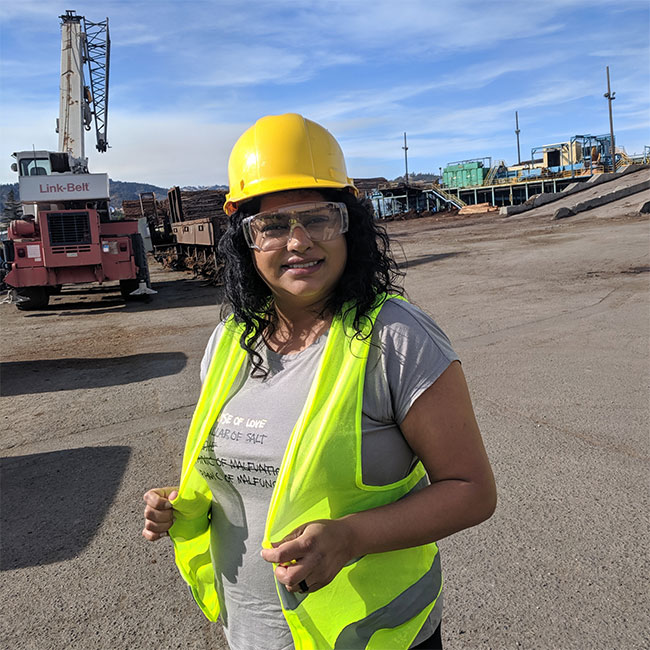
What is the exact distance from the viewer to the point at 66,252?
13016 millimetres

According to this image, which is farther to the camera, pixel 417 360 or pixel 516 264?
pixel 516 264

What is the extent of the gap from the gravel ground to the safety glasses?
1887 mm

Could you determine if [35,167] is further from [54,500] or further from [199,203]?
[54,500]

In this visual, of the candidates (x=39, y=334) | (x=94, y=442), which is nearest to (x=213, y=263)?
(x=39, y=334)

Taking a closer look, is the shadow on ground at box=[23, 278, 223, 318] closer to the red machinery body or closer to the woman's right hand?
the red machinery body

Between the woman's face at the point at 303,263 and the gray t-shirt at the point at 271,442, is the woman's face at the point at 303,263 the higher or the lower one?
the higher one

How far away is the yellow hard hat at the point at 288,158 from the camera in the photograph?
5.41ft

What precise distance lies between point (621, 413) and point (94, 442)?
14.0 ft

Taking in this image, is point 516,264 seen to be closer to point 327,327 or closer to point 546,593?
point 546,593

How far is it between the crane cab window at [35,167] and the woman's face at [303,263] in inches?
602

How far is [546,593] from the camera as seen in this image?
9.36 feet

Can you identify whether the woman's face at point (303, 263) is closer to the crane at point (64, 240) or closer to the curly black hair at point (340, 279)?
the curly black hair at point (340, 279)

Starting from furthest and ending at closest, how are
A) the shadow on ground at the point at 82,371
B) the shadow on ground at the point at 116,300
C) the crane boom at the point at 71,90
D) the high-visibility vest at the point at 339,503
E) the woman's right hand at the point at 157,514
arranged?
the crane boom at the point at 71,90
the shadow on ground at the point at 116,300
the shadow on ground at the point at 82,371
the woman's right hand at the point at 157,514
the high-visibility vest at the point at 339,503

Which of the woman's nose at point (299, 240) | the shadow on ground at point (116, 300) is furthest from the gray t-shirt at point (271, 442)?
the shadow on ground at point (116, 300)
